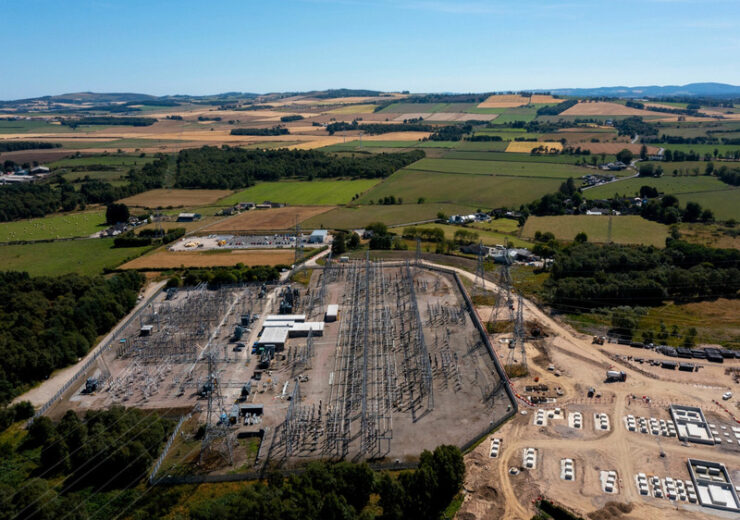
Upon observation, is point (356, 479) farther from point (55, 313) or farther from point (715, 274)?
point (715, 274)

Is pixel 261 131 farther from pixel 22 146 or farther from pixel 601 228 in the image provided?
pixel 601 228

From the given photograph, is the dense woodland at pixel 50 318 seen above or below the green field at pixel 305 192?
below

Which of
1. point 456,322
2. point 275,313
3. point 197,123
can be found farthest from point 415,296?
point 197,123

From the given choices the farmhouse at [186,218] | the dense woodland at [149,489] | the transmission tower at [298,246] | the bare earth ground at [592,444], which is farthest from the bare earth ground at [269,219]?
the dense woodland at [149,489]

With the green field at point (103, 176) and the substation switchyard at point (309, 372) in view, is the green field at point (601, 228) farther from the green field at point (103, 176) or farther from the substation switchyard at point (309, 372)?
the green field at point (103, 176)

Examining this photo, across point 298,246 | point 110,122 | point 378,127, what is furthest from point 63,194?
point 110,122

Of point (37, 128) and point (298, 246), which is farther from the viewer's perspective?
point (37, 128)
